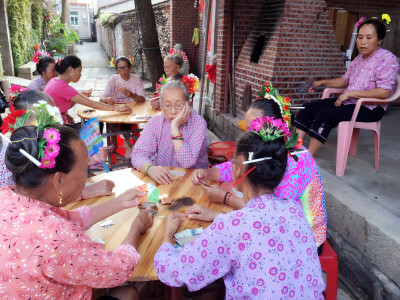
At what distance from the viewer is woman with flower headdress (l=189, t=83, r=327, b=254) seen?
177 centimetres

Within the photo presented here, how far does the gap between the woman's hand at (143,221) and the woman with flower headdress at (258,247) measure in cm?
30

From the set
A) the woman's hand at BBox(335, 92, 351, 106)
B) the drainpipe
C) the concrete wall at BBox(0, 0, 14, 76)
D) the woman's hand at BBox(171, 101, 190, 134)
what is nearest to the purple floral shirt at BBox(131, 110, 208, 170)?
the woman's hand at BBox(171, 101, 190, 134)

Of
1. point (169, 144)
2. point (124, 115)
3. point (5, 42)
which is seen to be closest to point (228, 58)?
point (124, 115)

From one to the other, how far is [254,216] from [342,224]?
5.98ft

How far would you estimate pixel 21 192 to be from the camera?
1330mm

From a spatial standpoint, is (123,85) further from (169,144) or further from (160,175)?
(160,175)

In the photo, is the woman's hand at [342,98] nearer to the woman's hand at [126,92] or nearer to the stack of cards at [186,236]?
the stack of cards at [186,236]

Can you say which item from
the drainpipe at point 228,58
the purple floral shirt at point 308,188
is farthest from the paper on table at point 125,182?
the drainpipe at point 228,58

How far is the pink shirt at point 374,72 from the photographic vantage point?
10.9 ft

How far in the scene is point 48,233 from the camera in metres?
1.21

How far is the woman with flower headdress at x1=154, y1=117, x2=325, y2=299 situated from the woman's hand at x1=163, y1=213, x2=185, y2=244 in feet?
0.70

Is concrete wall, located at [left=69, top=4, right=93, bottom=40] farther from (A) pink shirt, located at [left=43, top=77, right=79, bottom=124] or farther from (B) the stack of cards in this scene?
(B) the stack of cards

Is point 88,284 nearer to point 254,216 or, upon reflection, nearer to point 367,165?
point 254,216

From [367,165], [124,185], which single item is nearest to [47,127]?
[124,185]
